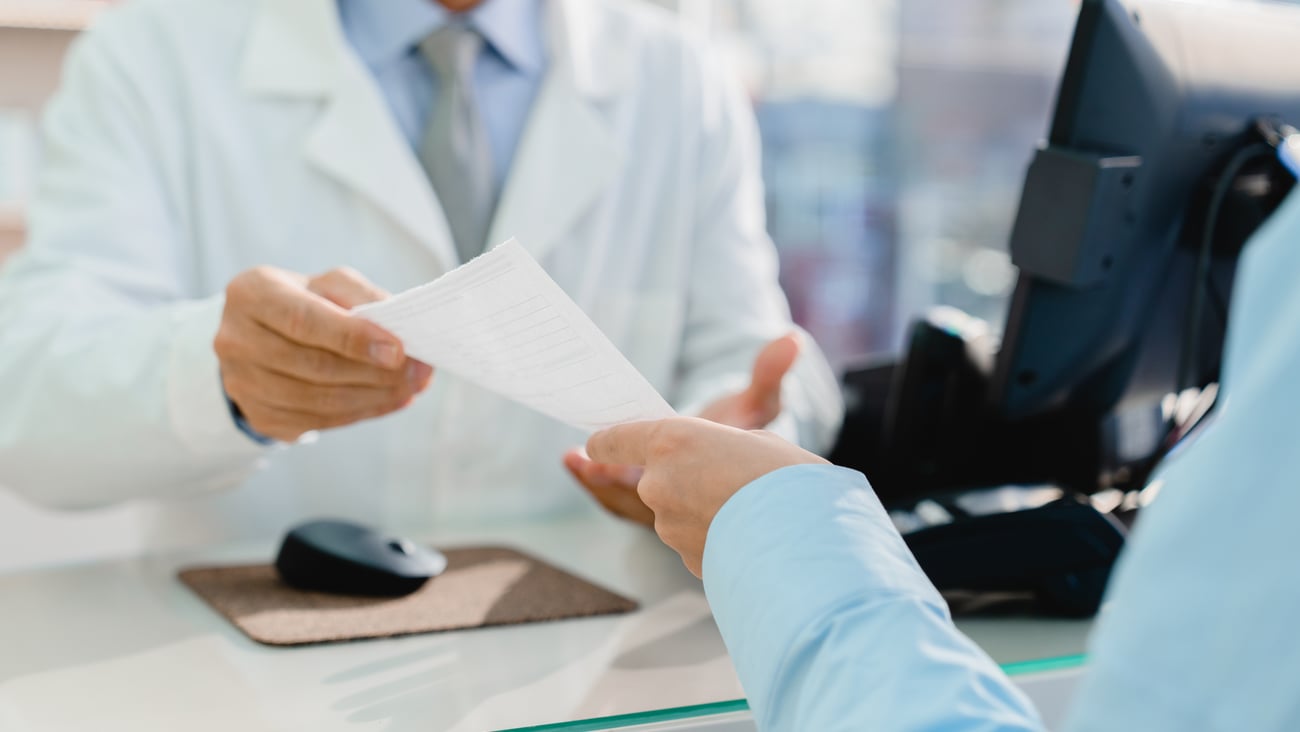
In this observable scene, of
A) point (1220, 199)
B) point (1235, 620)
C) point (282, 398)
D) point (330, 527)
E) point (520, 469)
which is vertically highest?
point (1220, 199)

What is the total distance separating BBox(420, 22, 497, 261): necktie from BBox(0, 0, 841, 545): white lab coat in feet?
0.11

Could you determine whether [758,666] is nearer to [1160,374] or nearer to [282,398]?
[282,398]

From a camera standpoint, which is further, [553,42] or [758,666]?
[553,42]

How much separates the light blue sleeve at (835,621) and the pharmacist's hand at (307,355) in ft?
1.11

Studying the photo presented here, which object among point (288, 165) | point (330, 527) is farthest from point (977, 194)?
point (330, 527)

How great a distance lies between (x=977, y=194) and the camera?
13.2 ft

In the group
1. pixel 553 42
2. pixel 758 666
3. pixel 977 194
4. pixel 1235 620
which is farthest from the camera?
pixel 977 194

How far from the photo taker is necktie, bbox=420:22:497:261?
1315 mm

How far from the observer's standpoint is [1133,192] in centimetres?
89

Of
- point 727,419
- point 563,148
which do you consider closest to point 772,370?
point 727,419

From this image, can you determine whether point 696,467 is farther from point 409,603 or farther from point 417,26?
point 417,26

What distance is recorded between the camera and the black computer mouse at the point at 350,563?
0.85 m

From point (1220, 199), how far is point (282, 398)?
2.52 ft

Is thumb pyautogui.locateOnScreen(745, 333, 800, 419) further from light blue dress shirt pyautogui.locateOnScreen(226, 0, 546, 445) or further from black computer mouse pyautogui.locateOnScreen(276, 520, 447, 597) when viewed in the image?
light blue dress shirt pyautogui.locateOnScreen(226, 0, 546, 445)
